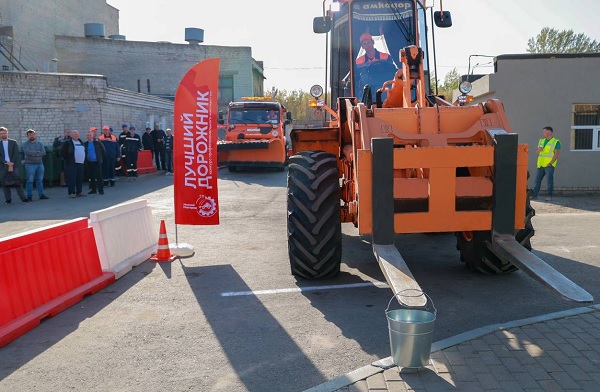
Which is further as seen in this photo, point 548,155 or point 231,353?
point 548,155

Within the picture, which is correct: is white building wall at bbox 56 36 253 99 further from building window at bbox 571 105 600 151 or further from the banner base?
the banner base

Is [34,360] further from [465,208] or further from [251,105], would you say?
[251,105]

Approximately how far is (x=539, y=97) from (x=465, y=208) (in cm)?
1076

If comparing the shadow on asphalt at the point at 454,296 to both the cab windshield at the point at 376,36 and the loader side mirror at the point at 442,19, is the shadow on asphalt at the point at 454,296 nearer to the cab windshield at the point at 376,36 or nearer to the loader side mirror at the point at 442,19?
the cab windshield at the point at 376,36

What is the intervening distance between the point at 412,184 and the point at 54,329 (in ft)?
11.7

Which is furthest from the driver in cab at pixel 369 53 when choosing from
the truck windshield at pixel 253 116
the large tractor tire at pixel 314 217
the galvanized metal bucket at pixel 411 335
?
the truck windshield at pixel 253 116

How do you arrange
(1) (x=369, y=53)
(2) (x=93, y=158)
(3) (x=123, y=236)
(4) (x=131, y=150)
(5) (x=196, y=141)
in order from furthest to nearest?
(4) (x=131, y=150) < (2) (x=93, y=158) < (5) (x=196, y=141) < (1) (x=369, y=53) < (3) (x=123, y=236)

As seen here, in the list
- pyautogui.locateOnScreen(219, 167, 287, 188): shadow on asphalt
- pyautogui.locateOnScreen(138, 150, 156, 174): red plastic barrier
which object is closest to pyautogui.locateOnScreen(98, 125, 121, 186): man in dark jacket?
pyautogui.locateOnScreen(138, 150, 156, 174): red plastic barrier

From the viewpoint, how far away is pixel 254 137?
2197cm

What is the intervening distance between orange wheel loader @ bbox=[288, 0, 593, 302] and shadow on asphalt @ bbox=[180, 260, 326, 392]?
34.6 inches

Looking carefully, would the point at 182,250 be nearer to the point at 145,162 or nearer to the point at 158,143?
the point at 145,162

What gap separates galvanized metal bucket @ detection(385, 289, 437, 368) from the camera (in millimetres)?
4062

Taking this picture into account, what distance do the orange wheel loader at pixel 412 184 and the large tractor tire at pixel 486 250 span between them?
0.01 m

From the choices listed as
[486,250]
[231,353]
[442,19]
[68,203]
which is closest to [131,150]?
[68,203]
